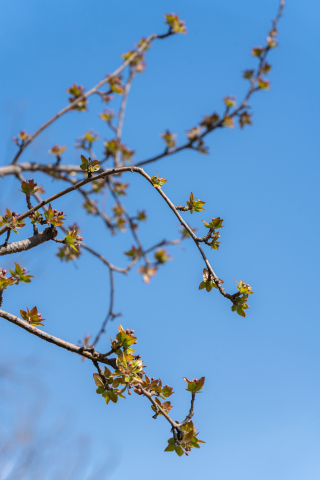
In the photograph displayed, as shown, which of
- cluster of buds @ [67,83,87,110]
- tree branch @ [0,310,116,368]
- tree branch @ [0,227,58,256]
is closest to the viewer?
tree branch @ [0,310,116,368]

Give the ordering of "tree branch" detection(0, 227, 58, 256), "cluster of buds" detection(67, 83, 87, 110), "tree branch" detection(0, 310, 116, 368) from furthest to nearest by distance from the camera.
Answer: "cluster of buds" detection(67, 83, 87, 110) < "tree branch" detection(0, 227, 58, 256) < "tree branch" detection(0, 310, 116, 368)

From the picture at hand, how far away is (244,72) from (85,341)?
3.75 meters

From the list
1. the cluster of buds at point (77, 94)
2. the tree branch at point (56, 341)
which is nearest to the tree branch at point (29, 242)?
the tree branch at point (56, 341)

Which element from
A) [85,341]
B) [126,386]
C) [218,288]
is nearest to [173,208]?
[218,288]

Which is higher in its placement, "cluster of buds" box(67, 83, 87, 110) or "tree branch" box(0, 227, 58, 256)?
"cluster of buds" box(67, 83, 87, 110)

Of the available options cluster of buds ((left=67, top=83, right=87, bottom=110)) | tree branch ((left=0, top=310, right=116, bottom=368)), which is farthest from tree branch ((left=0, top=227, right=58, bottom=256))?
cluster of buds ((left=67, top=83, right=87, bottom=110))

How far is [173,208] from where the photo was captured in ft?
4.98

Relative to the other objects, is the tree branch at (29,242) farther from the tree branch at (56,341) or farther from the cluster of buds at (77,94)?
the cluster of buds at (77,94)

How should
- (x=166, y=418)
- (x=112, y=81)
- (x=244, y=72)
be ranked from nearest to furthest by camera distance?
(x=166, y=418) → (x=112, y=81) → (x=244, y=72)

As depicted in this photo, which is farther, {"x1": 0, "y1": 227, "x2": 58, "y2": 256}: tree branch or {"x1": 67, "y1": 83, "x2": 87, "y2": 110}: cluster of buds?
{"x1": 67, "y1": 83, "x2": 87, "y2": 110}: cluster of buds

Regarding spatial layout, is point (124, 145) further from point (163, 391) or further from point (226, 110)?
point (163, 391)

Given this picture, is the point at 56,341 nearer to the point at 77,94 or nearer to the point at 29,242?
the point at 29,242

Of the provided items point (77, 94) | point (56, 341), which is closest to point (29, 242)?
point (56, 341)

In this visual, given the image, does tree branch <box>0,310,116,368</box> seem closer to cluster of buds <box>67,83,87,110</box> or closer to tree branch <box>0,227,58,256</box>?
tree branch <box>0,227,58,256</box>
